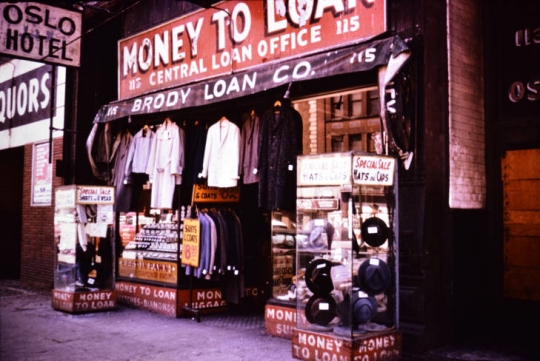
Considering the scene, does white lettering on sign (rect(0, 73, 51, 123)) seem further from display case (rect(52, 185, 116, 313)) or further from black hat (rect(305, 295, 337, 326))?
black hat (rect(305, 295, 337, 326))

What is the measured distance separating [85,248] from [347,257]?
18.7 feet

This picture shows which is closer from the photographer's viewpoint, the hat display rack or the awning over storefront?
the hat display rack

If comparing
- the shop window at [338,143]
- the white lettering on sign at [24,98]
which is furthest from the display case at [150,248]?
the white lettering on sign at [24,98]

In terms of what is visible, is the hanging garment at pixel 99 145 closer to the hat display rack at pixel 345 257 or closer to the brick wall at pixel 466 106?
the hat display rack at pixel 345 257

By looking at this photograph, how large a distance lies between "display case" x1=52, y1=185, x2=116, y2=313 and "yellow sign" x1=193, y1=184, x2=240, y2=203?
1834 millimetres

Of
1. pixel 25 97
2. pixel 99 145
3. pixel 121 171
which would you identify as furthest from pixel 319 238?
pixel 25 97

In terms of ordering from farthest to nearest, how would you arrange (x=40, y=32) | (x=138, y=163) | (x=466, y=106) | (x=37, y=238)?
(x=37, y=238), (x=138, y=163), (x=40, y=32), (x=466, y=106)

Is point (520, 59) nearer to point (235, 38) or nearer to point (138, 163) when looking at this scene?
point (235, 38)

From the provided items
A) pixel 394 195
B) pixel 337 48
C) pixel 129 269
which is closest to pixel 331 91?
pixel 337 48

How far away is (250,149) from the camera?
28.4ft

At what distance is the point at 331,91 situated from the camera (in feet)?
26.7

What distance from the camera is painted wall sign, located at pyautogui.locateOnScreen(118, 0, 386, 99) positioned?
756 cm

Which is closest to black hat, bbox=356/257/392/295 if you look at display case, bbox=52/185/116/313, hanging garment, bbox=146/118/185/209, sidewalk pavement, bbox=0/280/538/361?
sidewalk pavement, bbox=0/280/538/361

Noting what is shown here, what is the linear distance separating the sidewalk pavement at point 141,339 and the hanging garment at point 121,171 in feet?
6.37
